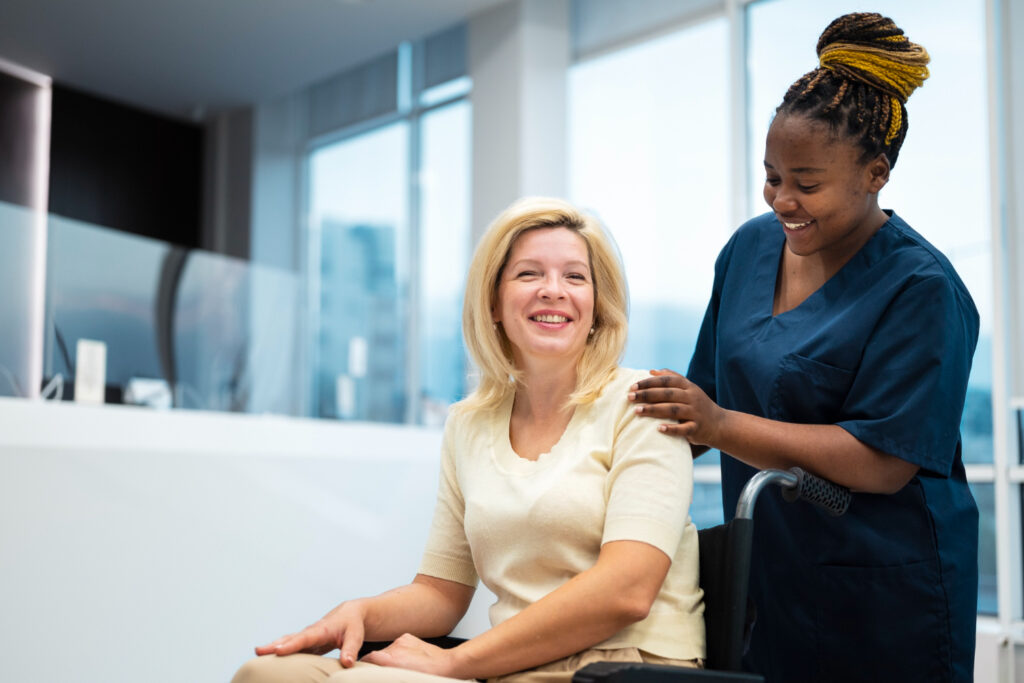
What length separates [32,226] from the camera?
13.2 ft

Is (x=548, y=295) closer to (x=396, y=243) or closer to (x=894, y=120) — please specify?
(x=894, y=120)

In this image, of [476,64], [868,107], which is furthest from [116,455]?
[476,64]

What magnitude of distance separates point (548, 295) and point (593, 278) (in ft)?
0.28

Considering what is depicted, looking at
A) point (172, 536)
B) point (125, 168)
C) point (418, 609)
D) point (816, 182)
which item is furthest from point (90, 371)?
point (816, 182)

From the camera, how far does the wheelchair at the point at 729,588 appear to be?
984 millimetres

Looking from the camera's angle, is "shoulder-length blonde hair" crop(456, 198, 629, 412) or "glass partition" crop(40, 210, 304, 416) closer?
"shoulder-length blonde hair" crop(456, 198, 629, 412)

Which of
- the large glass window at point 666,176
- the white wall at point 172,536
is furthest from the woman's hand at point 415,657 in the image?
the large glass window at point 666,176

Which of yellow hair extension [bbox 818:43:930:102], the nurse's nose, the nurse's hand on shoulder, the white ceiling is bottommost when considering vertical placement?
the nurse's hand on shoulder

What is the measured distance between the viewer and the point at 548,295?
1386 millimetres

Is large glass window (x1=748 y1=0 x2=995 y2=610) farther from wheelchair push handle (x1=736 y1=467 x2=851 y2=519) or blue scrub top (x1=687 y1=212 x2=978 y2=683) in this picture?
wheelchair push handle (x1=736 y1=467 x2=851 y2=519)

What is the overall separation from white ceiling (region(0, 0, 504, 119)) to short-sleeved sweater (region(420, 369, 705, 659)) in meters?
4.44

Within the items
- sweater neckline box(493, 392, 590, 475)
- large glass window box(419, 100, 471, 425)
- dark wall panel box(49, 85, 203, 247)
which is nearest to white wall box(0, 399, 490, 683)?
sweater neckline box(493, 392, 590, 475)

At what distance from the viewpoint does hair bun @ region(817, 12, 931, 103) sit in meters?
1.29

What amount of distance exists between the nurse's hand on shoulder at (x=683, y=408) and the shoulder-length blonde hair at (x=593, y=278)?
174 millimetres
